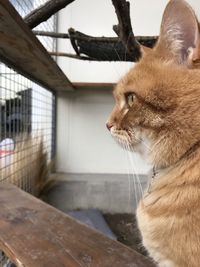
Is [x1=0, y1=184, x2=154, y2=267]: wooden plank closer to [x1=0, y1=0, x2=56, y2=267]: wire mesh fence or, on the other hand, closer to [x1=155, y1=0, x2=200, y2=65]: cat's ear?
[x1=0, y1=0, x2=56, y2=267]: wire mesh fence

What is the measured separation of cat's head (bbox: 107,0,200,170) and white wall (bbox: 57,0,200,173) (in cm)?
202

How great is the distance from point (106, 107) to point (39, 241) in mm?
2165

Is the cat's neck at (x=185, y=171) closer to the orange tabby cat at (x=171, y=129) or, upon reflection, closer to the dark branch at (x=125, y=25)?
the orange tabby cat at (x=171, y=129)

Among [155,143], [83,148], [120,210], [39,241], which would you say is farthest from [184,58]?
[83,148]

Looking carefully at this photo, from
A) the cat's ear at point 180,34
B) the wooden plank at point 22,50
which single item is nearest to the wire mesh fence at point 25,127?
the wooden plank at point 22,50

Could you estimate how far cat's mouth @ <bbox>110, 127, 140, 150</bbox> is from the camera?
35.1 inches

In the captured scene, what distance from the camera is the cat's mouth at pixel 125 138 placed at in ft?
2.93

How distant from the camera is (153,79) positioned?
2.76 feet

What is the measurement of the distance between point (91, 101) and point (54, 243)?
2170mm

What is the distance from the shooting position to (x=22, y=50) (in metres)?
1.33

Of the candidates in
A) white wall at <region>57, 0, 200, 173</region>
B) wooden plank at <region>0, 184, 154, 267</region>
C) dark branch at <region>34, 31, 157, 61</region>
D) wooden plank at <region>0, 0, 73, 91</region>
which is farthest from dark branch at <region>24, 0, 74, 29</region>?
white wall at <region>57, 0, 200, 173</region>

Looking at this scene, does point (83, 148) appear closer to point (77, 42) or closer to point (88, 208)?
point (88, 208)

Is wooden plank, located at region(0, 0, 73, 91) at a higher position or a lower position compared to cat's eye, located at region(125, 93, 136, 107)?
higher

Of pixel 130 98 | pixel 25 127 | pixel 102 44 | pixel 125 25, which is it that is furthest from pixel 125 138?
pixel 25 127
